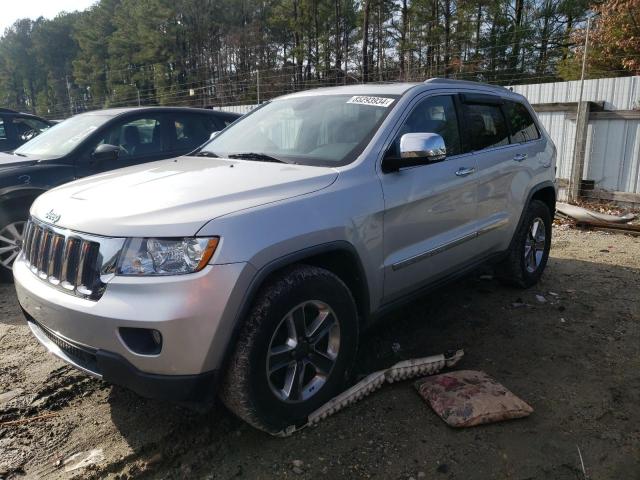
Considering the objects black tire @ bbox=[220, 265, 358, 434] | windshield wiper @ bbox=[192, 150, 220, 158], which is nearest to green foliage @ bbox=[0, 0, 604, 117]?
windshield wiper @ bbox=[192, 150, 220, 158]

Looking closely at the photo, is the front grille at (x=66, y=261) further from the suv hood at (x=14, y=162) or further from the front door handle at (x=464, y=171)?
the suv hood at (x=14, y=162)

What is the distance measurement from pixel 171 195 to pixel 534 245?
12.3 ft

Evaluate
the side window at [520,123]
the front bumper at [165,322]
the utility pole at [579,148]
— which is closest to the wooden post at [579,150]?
the utility pole at [579,148]

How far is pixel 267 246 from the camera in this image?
7.52 feet

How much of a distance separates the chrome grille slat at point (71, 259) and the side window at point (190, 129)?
3.64 metres

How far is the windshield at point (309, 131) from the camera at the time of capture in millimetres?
3107

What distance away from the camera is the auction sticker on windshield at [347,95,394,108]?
331cm

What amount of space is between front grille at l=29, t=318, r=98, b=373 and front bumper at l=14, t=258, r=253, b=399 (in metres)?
0.02

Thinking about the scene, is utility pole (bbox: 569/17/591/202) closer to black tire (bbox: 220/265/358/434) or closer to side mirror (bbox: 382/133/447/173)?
side mirror (bbox: 382/133/447/173)

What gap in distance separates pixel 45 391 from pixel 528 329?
3419 mm

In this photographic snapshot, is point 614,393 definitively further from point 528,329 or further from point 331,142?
point 331,142

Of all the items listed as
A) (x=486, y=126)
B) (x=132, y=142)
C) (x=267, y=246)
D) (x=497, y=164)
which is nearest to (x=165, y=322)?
(x=267, y=246)

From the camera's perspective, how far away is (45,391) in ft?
10.2

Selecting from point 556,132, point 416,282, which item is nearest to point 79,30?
point 556,132
